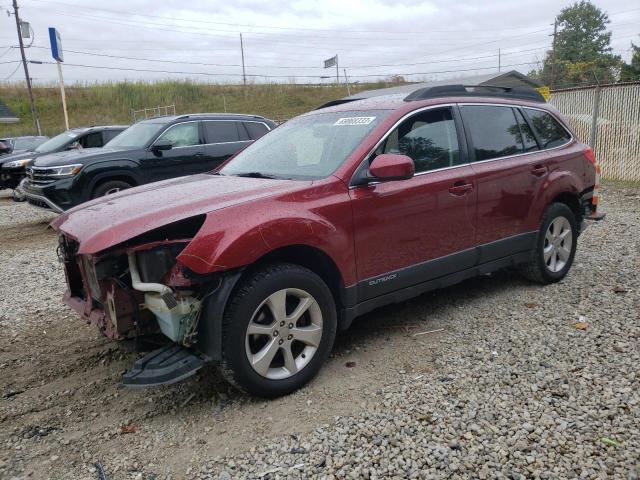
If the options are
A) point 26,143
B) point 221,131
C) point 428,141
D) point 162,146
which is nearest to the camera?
point 428,141

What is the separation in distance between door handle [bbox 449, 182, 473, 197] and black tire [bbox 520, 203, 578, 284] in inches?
46.2

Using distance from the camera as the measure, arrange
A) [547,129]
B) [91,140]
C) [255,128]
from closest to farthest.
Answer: [547,129] < [255,128] < [91,140]

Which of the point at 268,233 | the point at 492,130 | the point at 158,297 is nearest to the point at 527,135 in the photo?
the point at 492,130

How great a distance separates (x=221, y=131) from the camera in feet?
31.5

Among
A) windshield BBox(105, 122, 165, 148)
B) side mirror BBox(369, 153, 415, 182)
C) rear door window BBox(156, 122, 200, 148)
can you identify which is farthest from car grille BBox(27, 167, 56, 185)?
side mirror BBox(369, 153, 415, 182)

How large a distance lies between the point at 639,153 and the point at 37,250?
1198 cm

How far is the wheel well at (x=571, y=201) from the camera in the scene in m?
5.11

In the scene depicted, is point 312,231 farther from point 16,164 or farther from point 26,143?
point 26,143

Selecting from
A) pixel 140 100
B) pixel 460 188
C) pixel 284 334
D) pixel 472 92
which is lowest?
pixel 284 334

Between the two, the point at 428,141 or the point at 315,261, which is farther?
the point at 428,141

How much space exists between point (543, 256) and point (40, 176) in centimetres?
764

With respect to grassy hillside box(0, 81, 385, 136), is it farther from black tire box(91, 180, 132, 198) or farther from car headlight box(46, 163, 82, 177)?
car headlight box(46, 163, 82, 177)

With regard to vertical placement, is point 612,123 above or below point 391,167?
below

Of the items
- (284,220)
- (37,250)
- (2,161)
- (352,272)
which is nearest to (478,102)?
A: (352,272)
